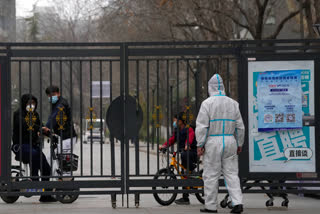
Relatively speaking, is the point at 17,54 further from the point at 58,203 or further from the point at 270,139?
the point at 270,139

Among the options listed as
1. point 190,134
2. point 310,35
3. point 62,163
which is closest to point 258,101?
point 190,134

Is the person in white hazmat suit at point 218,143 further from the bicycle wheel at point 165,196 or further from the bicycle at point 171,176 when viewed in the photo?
the bicycle wheel at point 165,196

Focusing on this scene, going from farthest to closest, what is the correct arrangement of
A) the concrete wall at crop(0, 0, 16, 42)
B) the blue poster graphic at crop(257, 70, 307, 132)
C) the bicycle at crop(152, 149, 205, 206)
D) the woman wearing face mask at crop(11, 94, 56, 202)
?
the concrete wall at crop(0, 0, 16, 42), the woman wearing face mask at crop(11, 94, 56, 202), the bicycle at crop(152, 149, 205, 206), the blue poster graphic at crop(257, 70, 307, 132)

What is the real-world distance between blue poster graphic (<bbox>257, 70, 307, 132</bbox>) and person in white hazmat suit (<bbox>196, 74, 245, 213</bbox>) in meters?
0.82

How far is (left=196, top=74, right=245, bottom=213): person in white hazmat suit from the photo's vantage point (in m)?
11.3

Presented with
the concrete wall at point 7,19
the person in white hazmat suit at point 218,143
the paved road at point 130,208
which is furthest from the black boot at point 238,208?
the concrete wall at point 7,19

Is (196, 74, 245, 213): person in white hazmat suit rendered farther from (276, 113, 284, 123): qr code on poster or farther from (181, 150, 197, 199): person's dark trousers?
(181, 150, 197, 199): person's dark trousers

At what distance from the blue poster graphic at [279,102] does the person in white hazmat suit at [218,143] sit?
2.68 ft

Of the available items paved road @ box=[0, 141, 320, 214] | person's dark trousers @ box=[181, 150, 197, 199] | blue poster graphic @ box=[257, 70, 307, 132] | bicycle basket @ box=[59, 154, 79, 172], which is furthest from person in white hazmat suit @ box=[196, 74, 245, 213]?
bicycle basket @ box=[59, 154, 79, 172]

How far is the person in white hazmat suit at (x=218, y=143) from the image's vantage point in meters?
11.3

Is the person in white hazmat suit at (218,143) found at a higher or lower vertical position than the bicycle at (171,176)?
higher

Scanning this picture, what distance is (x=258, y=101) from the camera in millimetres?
12141

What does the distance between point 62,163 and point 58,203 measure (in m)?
1.43

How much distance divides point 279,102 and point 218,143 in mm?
1411
